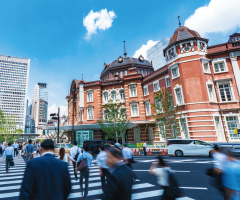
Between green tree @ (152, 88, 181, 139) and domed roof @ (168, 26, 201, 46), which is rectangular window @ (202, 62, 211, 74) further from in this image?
green tree @ (152, 88, 181, 139)

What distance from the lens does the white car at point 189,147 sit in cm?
1505

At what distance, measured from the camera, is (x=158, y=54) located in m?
101

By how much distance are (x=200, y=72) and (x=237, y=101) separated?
5568 millimetres

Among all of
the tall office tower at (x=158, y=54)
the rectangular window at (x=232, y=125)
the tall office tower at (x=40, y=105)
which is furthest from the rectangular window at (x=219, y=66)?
the tall office tower at (x=40, y=105)

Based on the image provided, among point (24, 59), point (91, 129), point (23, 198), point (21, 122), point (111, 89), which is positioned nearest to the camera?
point (23, 198)

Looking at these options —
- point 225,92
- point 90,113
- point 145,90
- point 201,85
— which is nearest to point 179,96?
point 201,85

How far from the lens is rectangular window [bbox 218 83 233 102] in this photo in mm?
19439

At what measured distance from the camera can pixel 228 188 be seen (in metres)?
3.18

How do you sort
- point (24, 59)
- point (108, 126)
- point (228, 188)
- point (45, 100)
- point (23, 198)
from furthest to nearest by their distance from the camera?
point (45, 100), point (24, 59), point (108, 126), point (228, 188), point (23, 198)

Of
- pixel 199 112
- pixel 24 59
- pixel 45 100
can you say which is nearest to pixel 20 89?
pixel 24 59

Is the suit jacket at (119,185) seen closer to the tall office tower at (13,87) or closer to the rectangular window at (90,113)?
the rectangular window at (90,113)

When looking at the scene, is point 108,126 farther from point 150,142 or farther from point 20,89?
point 20,89

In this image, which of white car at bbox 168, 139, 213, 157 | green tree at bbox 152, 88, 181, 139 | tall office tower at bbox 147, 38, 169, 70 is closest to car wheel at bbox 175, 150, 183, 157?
white car at bbox 168, 139, 213, 157

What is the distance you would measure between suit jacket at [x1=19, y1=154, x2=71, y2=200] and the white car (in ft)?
52.2
